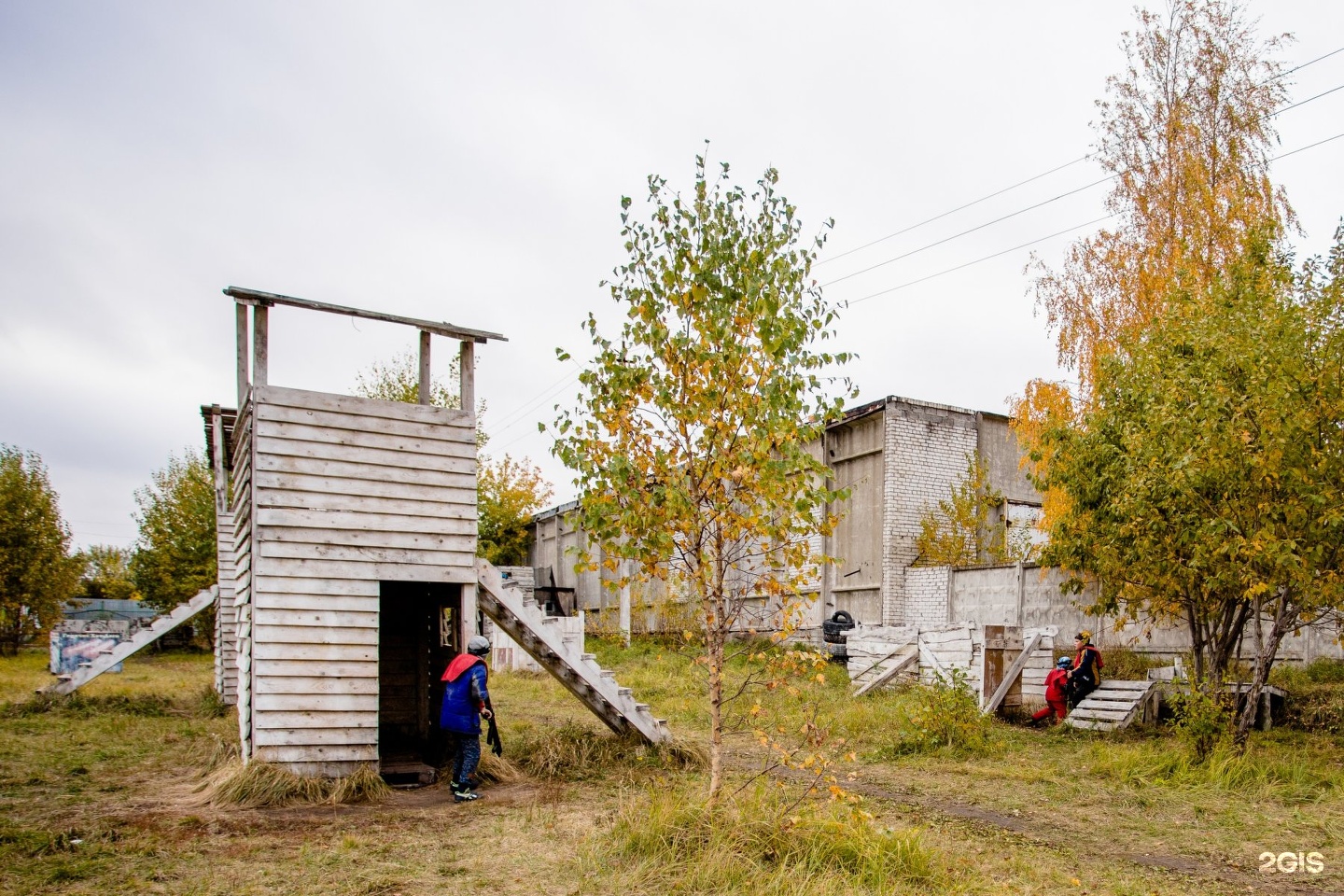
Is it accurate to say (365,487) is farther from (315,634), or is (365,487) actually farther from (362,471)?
(315,634)

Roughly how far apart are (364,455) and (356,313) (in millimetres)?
1630

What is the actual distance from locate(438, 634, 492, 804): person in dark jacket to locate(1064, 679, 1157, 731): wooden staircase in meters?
9.00

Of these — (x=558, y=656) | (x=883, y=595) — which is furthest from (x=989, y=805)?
(x=883, y=595)

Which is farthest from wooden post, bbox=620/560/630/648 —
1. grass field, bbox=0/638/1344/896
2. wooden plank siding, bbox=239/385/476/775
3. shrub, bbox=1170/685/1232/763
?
shrub, bbox=1170/685/1232/763

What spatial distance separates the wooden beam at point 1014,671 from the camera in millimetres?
15758

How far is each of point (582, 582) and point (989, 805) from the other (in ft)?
92.7

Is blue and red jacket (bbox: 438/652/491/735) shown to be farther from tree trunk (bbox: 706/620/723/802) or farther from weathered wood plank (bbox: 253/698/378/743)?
tree trunk (bbox: 706/620/723/802)

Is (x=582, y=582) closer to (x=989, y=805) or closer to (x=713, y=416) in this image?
(x=989, y=805)

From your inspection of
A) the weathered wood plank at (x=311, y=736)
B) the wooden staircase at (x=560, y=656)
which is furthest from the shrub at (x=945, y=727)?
the weathered wood plank at (x=311, y=736)

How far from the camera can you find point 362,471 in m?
11.1

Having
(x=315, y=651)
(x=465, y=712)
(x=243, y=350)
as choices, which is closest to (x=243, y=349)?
(x=243, y=350)

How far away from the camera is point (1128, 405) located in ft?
46.3

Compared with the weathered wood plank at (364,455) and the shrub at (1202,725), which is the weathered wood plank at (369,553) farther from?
the shrub at (1202,725)

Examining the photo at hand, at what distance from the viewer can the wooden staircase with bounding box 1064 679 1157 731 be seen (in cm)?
1412
